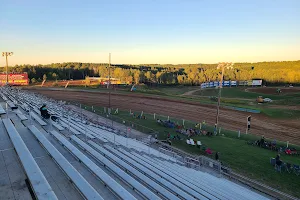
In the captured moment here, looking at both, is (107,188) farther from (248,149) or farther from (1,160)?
(248,149)

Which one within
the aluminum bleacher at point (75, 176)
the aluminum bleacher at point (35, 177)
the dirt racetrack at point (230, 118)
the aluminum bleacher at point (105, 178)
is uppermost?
the aluminum bleacher at point (35, 177)

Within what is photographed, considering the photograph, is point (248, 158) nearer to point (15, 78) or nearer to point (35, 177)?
point (35, 177)

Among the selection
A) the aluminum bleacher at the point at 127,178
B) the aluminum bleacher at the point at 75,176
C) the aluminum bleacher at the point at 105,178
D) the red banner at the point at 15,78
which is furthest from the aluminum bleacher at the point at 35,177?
the red banner at the point at 15,78

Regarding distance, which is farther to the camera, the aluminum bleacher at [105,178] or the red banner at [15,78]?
the red banner at [15,78]

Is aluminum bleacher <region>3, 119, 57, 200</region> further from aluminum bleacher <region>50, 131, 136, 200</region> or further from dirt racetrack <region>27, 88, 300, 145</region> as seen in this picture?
dirt racetrack <region>27, 88, 300, 145</region>

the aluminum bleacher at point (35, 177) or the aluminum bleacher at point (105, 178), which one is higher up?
the aluminum bleacher at point (35, 177)

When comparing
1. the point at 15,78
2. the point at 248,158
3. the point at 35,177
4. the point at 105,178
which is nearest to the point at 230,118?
the point at 248,158

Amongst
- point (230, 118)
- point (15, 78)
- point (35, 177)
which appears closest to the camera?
point (35, 177)

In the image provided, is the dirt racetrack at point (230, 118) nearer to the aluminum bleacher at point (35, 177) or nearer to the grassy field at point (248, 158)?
the grassy field at point (248, 158)

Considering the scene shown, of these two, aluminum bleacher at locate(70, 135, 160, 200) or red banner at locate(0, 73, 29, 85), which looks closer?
aluminum bleacher at locate(70, 135, 160, 200)

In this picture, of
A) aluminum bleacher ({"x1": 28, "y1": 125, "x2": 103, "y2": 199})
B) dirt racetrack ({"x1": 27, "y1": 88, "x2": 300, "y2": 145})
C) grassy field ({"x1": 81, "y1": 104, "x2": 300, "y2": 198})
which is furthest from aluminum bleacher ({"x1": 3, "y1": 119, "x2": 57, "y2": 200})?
dirt racetrack ({"x1": 27, "y1": 88, "x2": 300, "y2": 145})

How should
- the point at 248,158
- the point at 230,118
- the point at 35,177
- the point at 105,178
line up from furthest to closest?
the point at 230,118 → the point at 248,158 → the point at 105,178 → the point at 35,177

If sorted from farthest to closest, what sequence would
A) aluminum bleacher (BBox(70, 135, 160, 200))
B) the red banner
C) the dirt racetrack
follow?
the red banner
the dirt racetrack
aluminum bleacher (BBox(70, 135, 160, 200))
